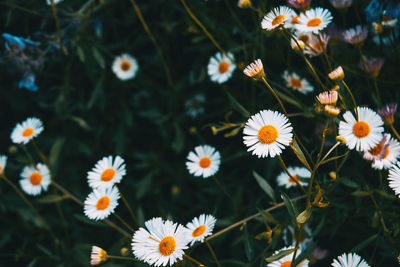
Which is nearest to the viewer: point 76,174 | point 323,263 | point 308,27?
point 308,27

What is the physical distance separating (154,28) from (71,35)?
0.35m

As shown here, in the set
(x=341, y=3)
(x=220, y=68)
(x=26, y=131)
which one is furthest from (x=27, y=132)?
(x=341, y=3)

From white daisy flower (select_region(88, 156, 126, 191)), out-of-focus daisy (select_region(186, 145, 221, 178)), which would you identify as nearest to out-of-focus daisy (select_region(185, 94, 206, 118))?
out-of-focus daisy (select_region(186, 145, 221, 178))

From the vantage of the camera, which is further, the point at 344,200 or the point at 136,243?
the point at 344,200

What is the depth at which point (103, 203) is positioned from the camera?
109cm

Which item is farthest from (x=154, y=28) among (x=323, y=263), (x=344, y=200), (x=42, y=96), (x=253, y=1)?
(x=323, y=263)

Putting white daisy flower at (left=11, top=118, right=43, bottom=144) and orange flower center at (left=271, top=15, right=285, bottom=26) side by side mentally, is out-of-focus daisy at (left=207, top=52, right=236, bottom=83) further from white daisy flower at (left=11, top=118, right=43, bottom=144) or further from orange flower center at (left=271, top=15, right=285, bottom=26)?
white daisy flower at (left=11, top=118, right=43, bottom=144)

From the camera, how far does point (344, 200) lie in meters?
1.21

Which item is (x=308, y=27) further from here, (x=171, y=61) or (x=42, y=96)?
(x=42, y=96)

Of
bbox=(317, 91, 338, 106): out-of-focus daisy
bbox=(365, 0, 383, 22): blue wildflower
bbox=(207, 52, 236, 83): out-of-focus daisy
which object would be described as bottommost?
bbox=(317, 91, 338, 106): out-of-focus daisy

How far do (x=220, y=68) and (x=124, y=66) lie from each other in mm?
475

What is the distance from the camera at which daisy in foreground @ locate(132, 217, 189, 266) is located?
884 mm

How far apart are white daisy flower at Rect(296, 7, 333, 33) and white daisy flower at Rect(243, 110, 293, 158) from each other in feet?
0.94

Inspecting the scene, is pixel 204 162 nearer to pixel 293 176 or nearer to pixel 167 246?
pixel 293 176
